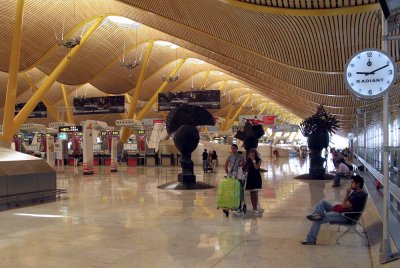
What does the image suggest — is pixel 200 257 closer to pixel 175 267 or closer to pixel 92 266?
pixel 175 267

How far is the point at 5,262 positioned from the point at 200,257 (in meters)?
2.51

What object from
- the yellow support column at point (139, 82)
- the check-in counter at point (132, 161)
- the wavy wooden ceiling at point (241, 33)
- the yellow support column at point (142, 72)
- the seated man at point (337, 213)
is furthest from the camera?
the check-in counter at point (132, 161)

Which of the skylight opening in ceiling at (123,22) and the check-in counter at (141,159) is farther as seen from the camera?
the check-in counter at (141,159)

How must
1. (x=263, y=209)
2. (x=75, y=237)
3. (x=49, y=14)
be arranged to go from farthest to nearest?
(x=49, y=14) < (x=263, y=209) < (x=75, y=237)

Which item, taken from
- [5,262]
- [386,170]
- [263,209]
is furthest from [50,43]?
[386,170]

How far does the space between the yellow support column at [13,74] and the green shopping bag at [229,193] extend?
16.0 metres

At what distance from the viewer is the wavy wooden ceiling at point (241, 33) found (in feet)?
42.9

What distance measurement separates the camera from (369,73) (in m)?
5.57

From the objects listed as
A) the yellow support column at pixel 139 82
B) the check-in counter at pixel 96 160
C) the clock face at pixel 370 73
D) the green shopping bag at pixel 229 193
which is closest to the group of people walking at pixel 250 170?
the green shopping bag at pixel 229 193

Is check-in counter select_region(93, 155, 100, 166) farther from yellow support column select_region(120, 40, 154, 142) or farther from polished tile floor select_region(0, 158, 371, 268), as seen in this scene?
polished tile floor select_region(0, 158, 371, 268)

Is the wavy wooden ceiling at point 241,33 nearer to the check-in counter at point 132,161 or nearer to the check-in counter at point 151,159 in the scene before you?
the check-in counter at point 132,161

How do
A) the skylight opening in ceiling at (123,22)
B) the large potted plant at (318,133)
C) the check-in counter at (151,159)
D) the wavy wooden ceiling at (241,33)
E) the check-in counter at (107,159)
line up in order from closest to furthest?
1. the wavy wooden ceiling at (241,33)
2. the large potted plant at (318,133)
3. the skylight opening in ceiling at (123,22)
4. the check-in counter at (151,159)
5. the check-in counter at (107,159)

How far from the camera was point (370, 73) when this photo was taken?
5.56 m

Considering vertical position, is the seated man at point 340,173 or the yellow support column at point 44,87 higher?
the yellow support column at point 44,87
